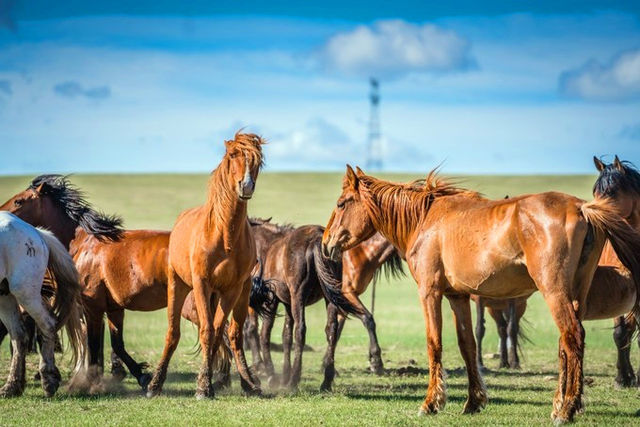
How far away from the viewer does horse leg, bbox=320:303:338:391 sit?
1010 centimetres

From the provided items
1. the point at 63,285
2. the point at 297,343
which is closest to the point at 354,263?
the point at 297,343

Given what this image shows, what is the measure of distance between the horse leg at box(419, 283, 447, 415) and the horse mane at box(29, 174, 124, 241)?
4.78 metres

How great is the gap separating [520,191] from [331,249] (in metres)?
46.5

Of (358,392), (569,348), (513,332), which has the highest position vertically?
(569,348)

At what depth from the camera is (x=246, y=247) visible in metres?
9.17

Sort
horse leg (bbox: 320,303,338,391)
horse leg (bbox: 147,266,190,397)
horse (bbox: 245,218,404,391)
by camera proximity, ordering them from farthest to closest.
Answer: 1. horse (bbox: 245,218,404,391)
2. horse leg (bbox: 320,303,338,391)
3. horse leg (bbox: 147,266,190,397)

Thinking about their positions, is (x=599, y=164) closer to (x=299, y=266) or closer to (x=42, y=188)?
(x=299, y=266)

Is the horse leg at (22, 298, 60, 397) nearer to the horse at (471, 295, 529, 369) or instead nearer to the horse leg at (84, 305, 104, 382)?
the horse leg at (84, 305, 104, 382)

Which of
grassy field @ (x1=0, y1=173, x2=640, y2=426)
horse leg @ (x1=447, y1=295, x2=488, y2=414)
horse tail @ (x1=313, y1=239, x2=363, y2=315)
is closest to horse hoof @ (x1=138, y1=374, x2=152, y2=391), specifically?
grassy field @ (x1=0, y1=173, x2=640, y2=426)

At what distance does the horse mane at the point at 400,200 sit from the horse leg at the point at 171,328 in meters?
2.55

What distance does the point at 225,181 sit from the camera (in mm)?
8969

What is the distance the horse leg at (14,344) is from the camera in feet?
29.6

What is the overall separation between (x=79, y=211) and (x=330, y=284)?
12.3 ft

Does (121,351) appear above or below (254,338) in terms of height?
above
